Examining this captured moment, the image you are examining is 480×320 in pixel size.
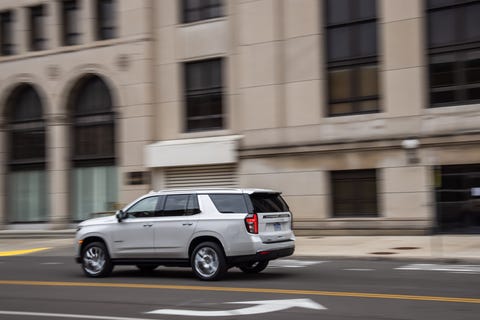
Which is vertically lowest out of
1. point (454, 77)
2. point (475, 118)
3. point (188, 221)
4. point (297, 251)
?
point (297, 251)

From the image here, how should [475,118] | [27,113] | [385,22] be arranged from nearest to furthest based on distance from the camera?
[475,118] < [385,22] < [27,113]

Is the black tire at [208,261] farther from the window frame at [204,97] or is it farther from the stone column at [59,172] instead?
the stone column at [59,172]

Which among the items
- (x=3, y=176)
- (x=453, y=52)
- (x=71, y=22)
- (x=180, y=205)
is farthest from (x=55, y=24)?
(x=180, y=205)

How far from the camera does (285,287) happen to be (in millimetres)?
11141

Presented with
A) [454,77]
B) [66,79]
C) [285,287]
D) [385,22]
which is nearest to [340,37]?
[385,22]

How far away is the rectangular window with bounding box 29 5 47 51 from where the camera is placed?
3006 centimetres

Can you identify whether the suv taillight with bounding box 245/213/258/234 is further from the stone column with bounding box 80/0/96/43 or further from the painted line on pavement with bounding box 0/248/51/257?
the stone column with bounding box 80/0/96/43

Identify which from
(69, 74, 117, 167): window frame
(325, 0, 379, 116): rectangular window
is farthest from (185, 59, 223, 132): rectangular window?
(325, 0, 379, 116): rectangular window

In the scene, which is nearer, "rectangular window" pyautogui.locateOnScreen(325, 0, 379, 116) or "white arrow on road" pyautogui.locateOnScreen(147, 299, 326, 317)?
"white arrow on road" pyautogui.locateOnScreen(147, 299, 326, 317)

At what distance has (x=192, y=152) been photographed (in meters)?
25.5

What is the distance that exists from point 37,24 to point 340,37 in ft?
48.7

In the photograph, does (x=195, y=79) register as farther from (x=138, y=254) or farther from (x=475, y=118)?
(x=138, y=254)

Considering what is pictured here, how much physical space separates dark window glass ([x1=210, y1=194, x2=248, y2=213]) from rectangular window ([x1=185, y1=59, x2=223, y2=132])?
13.7 m

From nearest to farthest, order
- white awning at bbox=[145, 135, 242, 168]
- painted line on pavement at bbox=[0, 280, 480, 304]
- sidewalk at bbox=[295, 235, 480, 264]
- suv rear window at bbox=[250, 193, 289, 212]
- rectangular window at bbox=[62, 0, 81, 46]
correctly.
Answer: painted line on pavement at bbox=[0, 280, 480, 304] → suv rear window at bbox=[250, 193, 289, 212] → sidewalk at bbox=[295, 235, 480, 264] → white awning at bbox=[145, 135, 242, 168] → rectangular window at bbox=[62, 0, 81, 46]
